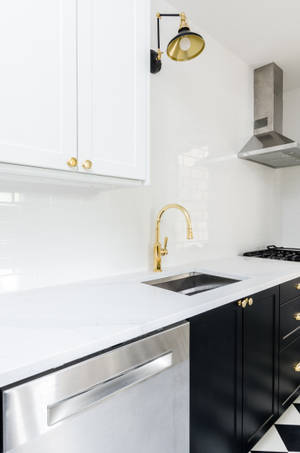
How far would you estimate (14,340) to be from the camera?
76 cm

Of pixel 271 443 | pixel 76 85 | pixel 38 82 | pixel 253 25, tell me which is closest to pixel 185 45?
pixel 76 85

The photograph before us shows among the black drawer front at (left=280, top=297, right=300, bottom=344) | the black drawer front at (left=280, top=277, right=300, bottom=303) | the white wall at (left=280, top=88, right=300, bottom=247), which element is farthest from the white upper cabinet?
the white wall at (left=280, top=88, right=300, bottom=247)

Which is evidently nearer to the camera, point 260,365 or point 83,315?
point 83,315

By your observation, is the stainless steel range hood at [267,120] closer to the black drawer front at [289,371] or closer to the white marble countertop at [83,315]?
the white marble countertop at [83,315]

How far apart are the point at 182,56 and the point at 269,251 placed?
1.89m

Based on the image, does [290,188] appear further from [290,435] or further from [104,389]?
[104,389]

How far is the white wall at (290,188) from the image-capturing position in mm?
2992

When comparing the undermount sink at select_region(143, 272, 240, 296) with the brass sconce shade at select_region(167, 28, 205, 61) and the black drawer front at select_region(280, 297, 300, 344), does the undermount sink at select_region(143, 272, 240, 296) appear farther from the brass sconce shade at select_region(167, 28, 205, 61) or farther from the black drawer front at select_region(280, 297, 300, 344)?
the brass sconce shade at select_region(167, 28, 205, 61)

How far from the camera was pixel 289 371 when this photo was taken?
1734 mm

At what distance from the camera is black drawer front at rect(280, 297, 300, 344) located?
165 centimetres

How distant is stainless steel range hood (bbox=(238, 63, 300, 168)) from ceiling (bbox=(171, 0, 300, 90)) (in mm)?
132

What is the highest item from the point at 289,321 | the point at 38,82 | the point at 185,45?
the point at 185,45

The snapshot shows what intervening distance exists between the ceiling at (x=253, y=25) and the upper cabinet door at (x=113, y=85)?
88 centimetres

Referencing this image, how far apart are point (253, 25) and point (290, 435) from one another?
8.81 ft
